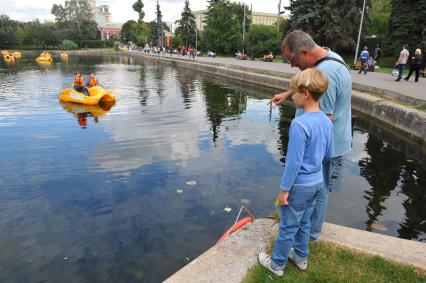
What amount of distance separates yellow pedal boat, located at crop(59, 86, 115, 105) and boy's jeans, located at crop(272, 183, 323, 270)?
14260mm

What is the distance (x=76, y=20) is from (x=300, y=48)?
412 ft

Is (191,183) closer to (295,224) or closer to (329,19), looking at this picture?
(295,224)

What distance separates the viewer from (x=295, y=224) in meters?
3.23

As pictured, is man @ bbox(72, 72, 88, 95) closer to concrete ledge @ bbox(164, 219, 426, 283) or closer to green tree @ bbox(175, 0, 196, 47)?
concrete ledge @ bbox(164, 219, 426, 283)

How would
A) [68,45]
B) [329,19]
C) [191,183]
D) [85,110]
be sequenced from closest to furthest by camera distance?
[191,183] → [85,110] → [329,19] → [68,45]

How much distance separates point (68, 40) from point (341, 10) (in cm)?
9189

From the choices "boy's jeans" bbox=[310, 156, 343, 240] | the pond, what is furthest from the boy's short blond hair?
the pond

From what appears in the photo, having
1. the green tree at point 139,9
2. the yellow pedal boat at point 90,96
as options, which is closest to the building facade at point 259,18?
the green tree at point 139,9

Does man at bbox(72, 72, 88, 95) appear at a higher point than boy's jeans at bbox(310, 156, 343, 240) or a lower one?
lower

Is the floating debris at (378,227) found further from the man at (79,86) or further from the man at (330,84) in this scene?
the man at (79,86)

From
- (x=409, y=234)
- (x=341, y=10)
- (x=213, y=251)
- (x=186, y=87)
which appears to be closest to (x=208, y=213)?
(x=213, y=251)

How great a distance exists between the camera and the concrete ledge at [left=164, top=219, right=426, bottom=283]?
3.39 meters

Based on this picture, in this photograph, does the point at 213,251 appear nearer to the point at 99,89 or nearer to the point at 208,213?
the point at 208,213

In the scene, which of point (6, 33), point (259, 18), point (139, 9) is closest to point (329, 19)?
point (139, 9)
